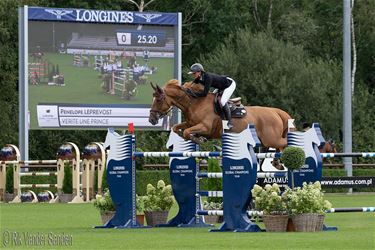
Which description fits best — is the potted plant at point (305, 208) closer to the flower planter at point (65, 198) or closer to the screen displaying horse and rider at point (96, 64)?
the flower planter at point (65, 198)

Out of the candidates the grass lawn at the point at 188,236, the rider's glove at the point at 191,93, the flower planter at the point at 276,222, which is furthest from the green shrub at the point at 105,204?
the flower planter at the point at 276,222

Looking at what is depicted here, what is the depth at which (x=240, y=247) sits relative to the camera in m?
13.4

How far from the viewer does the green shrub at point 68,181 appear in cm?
3206

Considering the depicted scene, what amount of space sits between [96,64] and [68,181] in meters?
4.79

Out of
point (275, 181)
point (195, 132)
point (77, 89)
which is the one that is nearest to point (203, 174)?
point (195, 132)

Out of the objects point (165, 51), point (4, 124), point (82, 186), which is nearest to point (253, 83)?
point (4, 124)

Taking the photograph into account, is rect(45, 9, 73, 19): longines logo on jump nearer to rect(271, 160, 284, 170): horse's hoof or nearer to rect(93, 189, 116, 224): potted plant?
rect(271, 160, 284, 170): horse's hoof

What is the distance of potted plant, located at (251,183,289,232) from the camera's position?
1647 cm

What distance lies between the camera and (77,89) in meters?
35.2

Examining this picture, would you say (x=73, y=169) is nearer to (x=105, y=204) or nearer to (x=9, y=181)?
(x=9, y=181)

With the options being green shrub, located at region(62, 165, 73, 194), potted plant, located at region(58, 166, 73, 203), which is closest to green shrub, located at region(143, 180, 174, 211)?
potted plant, located at region(58, 166, 73, 203)

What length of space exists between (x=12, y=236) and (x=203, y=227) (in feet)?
12.3

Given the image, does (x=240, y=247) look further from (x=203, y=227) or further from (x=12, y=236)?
(x=203, y=227)

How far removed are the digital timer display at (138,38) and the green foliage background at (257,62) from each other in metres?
8.97
